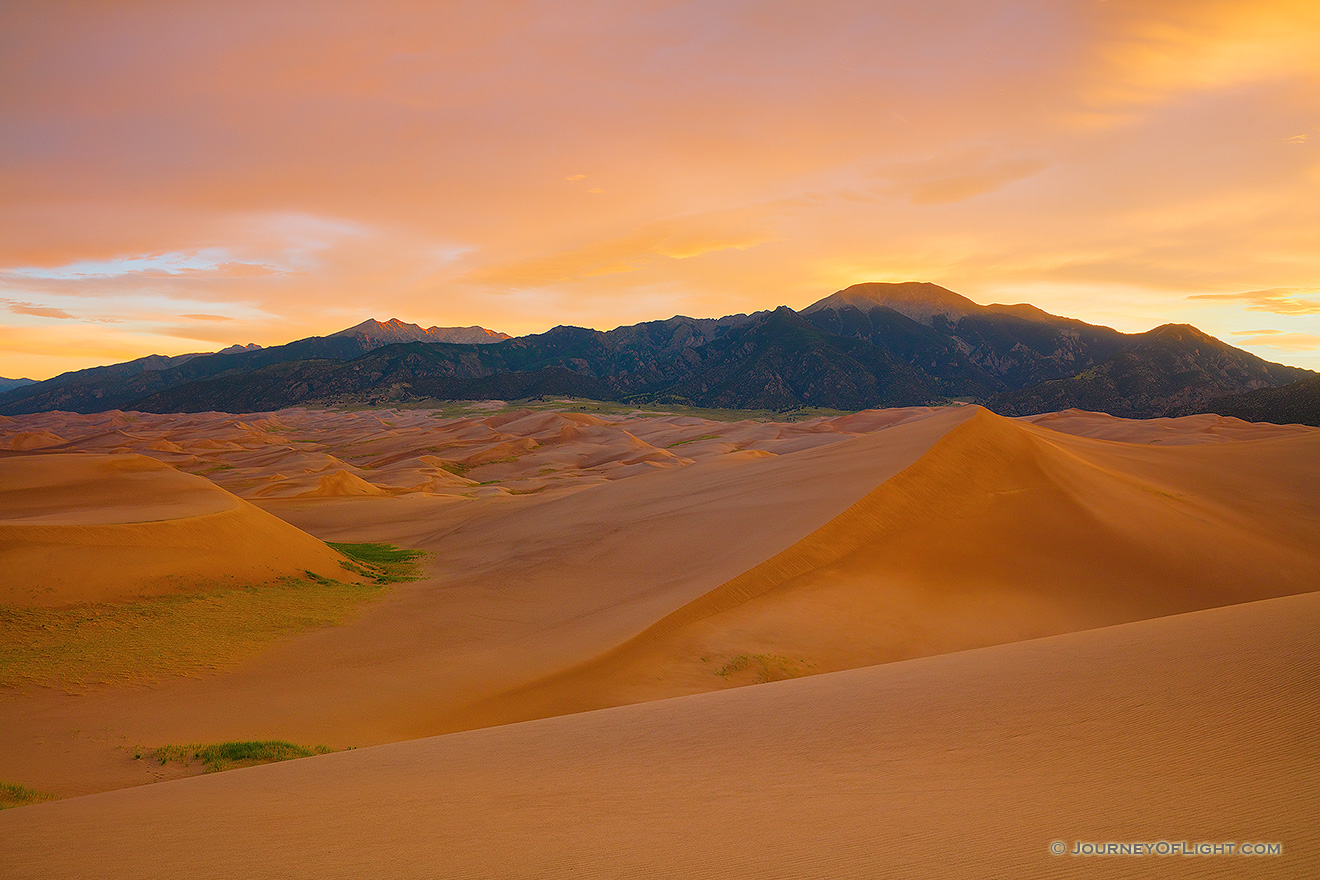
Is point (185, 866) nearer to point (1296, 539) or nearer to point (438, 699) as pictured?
point (438, 699)

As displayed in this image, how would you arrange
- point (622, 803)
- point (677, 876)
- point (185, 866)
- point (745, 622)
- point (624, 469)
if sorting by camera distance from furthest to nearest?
point (624, 469)
point (745, 622)
point (622, 803)
point (185, 866)
point (677, 876)

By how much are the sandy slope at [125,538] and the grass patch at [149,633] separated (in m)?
0.70

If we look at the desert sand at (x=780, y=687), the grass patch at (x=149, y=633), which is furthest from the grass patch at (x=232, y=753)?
the grass patch at (x=149, y=633)

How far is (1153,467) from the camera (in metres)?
25.5

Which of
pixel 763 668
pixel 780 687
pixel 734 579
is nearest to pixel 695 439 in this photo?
pixel 734 579

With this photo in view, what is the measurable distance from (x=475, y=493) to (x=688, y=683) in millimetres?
40090

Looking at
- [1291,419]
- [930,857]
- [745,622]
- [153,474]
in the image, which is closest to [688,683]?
[745,622]

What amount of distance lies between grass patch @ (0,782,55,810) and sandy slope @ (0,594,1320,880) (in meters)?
1.71

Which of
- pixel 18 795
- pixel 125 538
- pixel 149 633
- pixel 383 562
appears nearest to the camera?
pixel 18 795

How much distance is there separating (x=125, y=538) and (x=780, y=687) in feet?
52.9

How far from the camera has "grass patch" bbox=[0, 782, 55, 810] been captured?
7.27 m

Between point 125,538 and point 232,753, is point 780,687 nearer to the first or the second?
point 232,753

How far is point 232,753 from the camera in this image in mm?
8844

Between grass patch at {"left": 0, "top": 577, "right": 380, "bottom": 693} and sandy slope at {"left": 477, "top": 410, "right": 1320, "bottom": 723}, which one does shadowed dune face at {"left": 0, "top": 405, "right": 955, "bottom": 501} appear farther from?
grass patch at {"left": 0, "top": 577, "right": 380, "bottom": 693}
